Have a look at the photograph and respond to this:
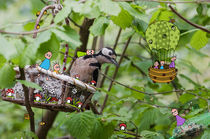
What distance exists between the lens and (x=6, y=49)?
2.49ft

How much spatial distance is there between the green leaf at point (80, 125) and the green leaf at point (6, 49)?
0.50 meters

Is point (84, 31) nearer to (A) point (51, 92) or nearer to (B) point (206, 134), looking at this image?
(A) point (51, 92)

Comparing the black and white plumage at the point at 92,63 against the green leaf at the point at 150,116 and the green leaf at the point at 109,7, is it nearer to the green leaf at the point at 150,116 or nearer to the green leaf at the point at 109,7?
the green leaf at the point at 109,7

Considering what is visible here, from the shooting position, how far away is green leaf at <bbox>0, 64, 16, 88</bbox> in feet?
3.02

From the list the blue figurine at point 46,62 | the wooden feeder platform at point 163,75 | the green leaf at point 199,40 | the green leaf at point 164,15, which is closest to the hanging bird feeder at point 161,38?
the wooden feeder platform at point 163,75

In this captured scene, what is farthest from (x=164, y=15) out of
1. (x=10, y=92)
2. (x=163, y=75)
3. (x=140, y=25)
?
(x=10, y=92)

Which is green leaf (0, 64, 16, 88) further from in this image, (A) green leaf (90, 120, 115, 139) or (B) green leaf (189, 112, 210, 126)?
(B) green leaf (189, 112, 210, 126)

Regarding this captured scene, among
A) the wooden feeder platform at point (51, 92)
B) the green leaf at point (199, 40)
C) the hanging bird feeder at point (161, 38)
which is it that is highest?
the green leaf at point (199, 40)

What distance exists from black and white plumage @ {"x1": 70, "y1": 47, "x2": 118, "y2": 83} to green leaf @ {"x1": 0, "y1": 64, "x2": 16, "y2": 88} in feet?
0.88

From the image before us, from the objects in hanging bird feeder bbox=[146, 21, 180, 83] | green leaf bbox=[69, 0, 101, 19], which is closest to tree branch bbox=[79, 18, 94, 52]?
hanging bird feeder bbox=[146, 21, 180, 83]

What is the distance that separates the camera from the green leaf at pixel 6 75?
3.02ft

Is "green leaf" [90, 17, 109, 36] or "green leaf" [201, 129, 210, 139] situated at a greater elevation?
"green leaf" [90, 17, 109, 36]

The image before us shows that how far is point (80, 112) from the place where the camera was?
1.21 m

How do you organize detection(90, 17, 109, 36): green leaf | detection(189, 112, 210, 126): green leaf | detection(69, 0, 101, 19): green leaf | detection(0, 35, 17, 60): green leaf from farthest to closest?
1. detection(90, 17, 109, 36): green leaf
2. detection(189, 112, 210, 126): green leaf
3. detection(69, 0, 101, 19): green leaf
4. detection(0, 35, 17, 60): green leaf
